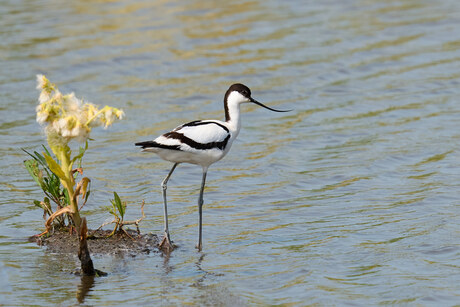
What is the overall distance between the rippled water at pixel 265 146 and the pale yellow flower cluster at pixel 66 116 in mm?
1233

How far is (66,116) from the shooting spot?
625cm

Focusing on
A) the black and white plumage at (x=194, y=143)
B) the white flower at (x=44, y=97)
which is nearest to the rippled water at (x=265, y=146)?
the black and white plumage at (x=194, y=143)

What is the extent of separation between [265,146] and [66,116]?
5183mm

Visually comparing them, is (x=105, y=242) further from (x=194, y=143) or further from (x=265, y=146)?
(x=265, y=146)

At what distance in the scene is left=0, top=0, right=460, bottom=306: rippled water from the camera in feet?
22.8

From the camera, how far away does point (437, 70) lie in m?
14.0

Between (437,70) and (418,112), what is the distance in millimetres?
2130

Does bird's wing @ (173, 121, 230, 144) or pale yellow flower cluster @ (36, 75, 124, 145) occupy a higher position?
pale yellow flower cluster @ (36, 75, 124, 145)

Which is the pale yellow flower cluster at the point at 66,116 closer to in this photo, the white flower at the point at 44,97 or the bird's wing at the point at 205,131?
the white flower at the point at 44,97

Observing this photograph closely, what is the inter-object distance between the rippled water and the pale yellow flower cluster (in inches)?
48.5

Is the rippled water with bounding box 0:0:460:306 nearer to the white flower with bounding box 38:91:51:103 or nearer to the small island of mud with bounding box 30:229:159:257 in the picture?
the small island of mud with bounding box 30:229:159:257

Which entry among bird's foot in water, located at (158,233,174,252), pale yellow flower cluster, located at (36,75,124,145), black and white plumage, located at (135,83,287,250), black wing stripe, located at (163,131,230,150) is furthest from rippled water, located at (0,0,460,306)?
pale yellow flower cluster, located at (36,75,124,145)

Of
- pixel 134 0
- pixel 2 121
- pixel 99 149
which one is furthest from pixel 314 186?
pixel 134 0

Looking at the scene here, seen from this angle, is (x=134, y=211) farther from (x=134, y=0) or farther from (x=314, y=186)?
(x=134, y=0)
